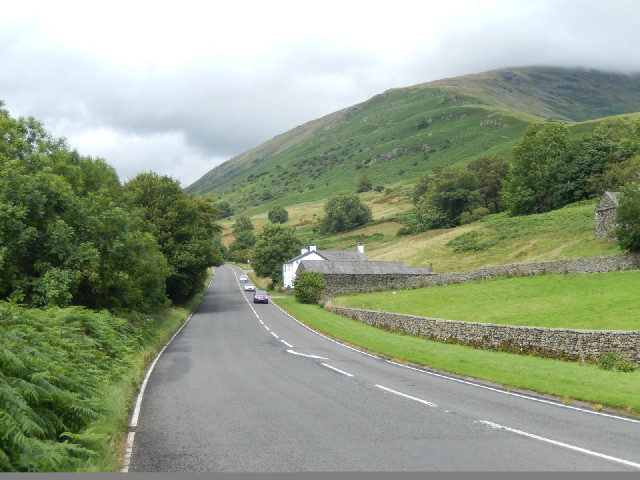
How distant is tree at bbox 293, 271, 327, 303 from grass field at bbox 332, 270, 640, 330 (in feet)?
20.9

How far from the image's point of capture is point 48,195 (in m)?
24.7

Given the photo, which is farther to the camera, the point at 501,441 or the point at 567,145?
the point at 567,145

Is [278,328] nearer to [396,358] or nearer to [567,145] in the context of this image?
[396,358]

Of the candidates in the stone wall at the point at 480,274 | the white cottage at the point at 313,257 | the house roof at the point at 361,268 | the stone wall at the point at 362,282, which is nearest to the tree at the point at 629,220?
the stone wall at the point at 480,274

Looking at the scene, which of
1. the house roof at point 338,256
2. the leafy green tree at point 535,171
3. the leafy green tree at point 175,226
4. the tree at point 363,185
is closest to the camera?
the leafy green tree at point 175,226

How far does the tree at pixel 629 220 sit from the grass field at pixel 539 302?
3302 mm

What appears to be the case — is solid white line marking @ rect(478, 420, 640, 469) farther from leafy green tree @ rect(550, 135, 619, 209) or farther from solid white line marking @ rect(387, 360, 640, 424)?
leafy green tree @ rect(550, 135, 619, 209)

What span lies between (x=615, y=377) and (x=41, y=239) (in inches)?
942

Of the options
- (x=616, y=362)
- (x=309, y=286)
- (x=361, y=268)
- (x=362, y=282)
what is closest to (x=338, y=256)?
(x=361, y=268)

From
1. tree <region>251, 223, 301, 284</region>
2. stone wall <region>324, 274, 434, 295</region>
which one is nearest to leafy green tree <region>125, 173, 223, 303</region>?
stone wall <region>324, 274, 434, 295</region>

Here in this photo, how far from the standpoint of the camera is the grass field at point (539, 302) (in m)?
28.1

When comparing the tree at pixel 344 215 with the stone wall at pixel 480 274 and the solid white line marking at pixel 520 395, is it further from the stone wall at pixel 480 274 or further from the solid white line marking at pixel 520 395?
the solid white line marking at pixel 520 395

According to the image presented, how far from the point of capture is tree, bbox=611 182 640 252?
42312mm

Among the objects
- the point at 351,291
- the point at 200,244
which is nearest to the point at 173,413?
the point at 200,244
